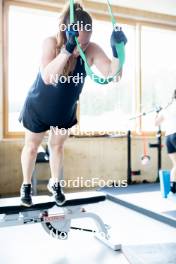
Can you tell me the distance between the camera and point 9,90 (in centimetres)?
486

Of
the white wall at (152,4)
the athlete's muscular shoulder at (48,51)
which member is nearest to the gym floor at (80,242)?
the athlete's muscular shoulder at (48,51)

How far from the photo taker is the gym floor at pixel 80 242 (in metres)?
2.43

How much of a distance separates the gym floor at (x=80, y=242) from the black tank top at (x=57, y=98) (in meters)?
1.08

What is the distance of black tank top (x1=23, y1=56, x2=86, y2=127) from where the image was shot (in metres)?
1.99

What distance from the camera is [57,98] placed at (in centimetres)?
199

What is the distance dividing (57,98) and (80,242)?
1.42 metres

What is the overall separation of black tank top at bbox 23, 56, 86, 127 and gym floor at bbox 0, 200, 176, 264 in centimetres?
108

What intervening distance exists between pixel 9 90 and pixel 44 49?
3063mm

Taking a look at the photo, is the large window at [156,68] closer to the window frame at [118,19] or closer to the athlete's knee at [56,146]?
the window frame at [118,19]

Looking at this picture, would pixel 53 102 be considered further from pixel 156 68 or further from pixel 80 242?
pixel 156 68

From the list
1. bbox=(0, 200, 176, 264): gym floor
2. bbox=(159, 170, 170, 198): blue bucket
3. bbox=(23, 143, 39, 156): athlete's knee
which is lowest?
bbox=(0, 200, 176, 264): gym floor

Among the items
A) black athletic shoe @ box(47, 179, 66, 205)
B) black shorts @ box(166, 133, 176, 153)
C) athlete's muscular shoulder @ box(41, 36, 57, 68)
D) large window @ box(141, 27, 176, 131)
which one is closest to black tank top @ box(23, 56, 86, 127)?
athlete's muscular shoulder @ box(41, 36, 57, 68)

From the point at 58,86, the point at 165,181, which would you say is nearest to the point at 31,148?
the point at 58,86

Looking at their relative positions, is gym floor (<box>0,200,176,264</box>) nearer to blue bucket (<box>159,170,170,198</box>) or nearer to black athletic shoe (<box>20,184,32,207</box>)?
black athletic shoe (<box>20,184,32,207</box>)
